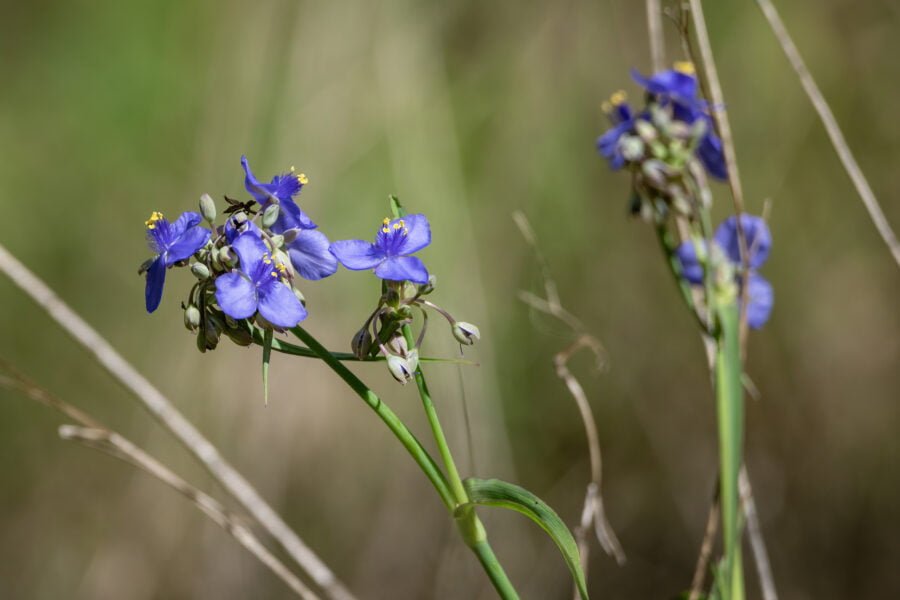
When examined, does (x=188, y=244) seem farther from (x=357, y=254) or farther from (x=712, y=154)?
(x=712, y=154)

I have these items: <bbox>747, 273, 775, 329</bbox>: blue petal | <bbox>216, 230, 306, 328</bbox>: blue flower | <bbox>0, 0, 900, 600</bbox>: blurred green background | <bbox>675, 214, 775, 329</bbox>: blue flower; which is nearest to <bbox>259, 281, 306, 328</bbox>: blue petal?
<bbox>216, 230, 306, 328</bbox>: blue flower

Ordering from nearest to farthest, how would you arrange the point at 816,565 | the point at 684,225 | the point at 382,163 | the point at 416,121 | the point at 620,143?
the point at 620,143, the point at 684,225, the point at 816,565, the point at 416,121, the point at 382,163

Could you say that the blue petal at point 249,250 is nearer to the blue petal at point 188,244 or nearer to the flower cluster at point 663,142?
the blue petal at point 188,244

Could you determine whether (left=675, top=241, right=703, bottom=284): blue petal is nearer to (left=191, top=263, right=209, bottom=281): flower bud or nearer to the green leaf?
the green leaf

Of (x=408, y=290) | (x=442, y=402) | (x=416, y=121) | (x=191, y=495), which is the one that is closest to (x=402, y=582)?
(x=442, y=402)

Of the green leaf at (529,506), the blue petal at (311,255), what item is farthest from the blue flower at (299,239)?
the green leaf at (529,506)

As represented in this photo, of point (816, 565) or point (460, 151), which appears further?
point (460, 151)

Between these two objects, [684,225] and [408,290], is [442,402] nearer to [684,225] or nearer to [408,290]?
[684,225]
